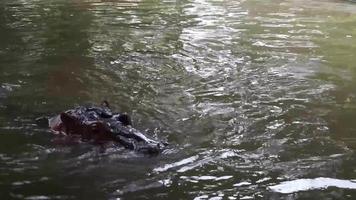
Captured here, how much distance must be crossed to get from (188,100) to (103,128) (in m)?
1.90

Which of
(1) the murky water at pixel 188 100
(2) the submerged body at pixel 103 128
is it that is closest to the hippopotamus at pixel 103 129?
(2) the submerged body at pixel 103 128

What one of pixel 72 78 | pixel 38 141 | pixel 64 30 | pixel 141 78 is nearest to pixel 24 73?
pixel 72 78

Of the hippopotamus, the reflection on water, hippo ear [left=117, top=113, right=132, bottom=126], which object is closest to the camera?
the reflection on water

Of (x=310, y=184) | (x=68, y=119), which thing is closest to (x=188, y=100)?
(x=68, y=119)

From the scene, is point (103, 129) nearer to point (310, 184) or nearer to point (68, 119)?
point (68, 119)

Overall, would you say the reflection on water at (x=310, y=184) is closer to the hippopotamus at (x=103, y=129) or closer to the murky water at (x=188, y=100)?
the murky water at (x=188, y=100)

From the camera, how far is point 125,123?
17.5 feet

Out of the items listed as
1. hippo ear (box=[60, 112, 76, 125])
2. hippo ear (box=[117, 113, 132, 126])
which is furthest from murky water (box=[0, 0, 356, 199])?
hippo ear (box=[117, 113, 132, 126])

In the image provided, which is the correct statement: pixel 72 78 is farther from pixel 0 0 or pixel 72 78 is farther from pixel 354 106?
pixel 0 0

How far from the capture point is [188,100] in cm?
688

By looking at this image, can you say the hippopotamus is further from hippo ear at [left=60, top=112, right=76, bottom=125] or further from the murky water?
the murky water

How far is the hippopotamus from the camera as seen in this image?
4988 millimetres

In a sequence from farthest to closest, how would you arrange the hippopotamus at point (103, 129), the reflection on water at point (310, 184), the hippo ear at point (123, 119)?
the hippo ear at point (123, 119) → the hippopotamus at point (103, 129) → the reflection on water at point (310, 184)

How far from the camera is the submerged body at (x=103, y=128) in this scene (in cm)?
499
